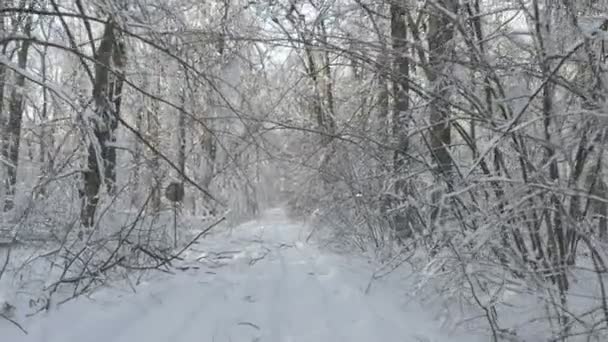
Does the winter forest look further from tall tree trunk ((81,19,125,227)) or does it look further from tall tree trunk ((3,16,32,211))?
tall tree trunk ((3,16,32,211))

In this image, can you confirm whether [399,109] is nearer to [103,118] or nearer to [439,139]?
[439,139]

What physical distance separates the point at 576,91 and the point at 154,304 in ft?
10.7

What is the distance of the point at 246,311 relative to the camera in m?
4.07

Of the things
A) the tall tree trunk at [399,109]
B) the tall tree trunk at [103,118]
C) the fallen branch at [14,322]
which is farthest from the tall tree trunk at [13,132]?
the tall tree trunk at [399,109]

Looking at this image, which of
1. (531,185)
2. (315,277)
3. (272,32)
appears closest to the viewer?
(531,185)

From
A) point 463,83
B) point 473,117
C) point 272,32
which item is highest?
point 272,32

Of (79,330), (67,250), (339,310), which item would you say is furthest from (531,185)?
(67,250)

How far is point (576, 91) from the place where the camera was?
3.03m

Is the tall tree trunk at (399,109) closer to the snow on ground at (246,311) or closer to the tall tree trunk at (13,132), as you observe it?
the snow on ground at (246,311)

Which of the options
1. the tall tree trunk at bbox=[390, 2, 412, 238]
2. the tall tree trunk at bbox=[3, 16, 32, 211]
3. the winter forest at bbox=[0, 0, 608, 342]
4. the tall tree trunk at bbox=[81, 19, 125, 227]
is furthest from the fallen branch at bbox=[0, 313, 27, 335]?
the tall tree trunk at bbox=[3, 16, 32, 211]

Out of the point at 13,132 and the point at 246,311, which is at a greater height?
the point at 13,132

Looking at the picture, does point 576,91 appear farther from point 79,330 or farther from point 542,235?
point 79,330

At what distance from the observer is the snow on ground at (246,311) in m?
3.43

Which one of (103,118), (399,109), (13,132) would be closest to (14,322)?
(103,118)
